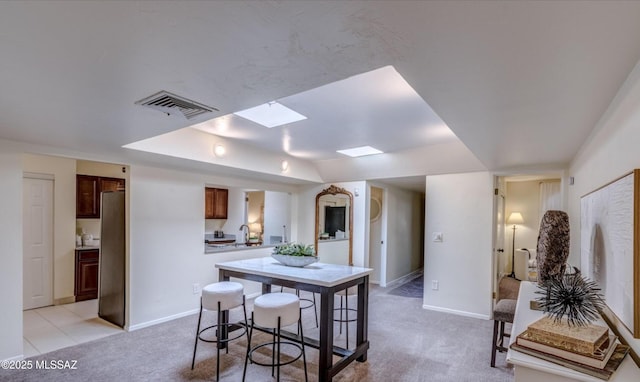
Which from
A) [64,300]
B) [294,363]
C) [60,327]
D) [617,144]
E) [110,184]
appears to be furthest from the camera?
[110,184]

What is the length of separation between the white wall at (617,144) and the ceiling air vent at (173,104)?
2088 millimetres

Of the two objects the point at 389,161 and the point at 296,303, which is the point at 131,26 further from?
the point at 389,161

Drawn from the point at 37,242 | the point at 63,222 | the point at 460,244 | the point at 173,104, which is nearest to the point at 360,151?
the point at 460,244

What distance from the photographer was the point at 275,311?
247 cm

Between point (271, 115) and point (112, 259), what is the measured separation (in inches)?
112

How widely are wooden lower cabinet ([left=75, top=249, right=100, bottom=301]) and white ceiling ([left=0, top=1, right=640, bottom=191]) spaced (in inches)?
136

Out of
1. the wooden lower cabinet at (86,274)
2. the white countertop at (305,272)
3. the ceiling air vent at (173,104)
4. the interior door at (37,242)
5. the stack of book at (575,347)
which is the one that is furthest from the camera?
the wooden lower cabinet at (86,274)

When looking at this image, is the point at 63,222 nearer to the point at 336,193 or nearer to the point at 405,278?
the point at 336,193

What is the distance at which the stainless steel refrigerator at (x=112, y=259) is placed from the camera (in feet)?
12.5

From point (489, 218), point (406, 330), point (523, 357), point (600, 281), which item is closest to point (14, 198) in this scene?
point (523, 357)

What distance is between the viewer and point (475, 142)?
2.73 metres

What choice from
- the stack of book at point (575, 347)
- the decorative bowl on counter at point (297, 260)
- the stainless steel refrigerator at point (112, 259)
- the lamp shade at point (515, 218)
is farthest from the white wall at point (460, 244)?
the stainless steel refrigerator at point (112, 259)

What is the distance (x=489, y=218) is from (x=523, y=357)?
335 centimetres

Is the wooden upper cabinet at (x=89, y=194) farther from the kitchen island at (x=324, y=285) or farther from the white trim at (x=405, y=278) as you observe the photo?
the white trim at (x=405, y=278)
